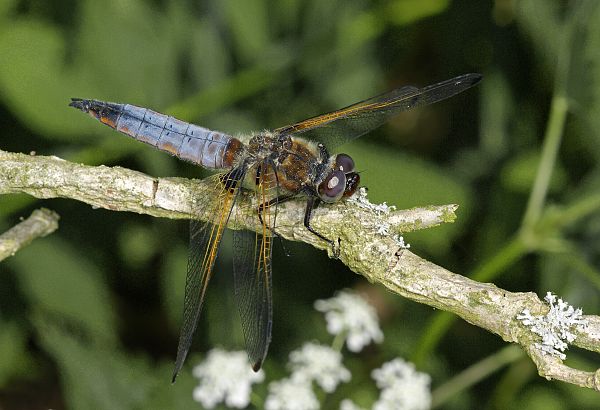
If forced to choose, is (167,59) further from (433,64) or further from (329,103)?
(433,64)

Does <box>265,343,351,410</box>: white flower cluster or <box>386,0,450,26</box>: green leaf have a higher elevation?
<box>386,0,450,26</box>: green leaf

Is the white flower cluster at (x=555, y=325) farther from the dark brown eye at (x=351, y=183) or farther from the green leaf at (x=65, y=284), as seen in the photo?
the green leaf at (x=65, y=284)

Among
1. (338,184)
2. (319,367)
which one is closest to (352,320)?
(319,367)

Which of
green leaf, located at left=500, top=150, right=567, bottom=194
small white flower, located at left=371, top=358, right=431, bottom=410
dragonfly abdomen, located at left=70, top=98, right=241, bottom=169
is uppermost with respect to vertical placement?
green leaf, located at left=500, top=150, right=567, bottom=194

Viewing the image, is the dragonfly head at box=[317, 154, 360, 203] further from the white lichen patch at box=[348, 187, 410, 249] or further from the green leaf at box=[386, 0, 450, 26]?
the green leaf at box=[386, 0, 450, 26]

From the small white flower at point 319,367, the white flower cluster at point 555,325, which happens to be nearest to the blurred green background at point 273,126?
the small white flower at point 319,367

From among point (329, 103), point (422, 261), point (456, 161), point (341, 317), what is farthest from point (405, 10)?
point (422, 261)

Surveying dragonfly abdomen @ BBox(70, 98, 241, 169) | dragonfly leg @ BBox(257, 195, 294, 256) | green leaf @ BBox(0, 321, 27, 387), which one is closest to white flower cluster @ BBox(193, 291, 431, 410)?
dragonfly leg @ BBox(257, 195, 294, 256)
